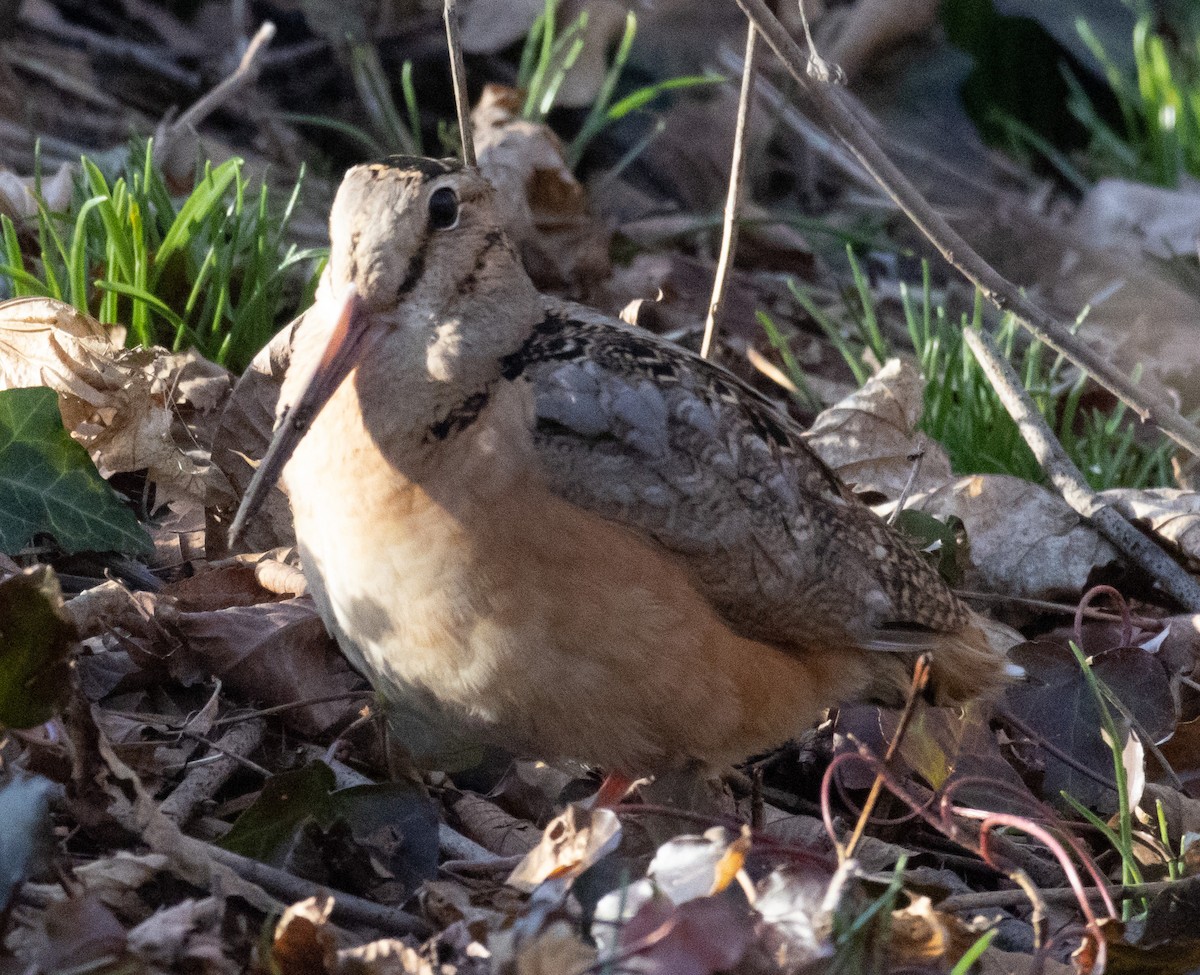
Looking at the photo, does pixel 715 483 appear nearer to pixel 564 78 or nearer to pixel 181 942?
pixel 181 942

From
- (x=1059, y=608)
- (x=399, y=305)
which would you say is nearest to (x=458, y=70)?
(x=399, y=305)

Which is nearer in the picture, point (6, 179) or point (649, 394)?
point (649, 394)

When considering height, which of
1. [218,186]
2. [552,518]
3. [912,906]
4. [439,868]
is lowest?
[439,868]

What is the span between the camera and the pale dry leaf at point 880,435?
409 centimetres

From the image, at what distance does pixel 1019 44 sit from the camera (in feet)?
22.9

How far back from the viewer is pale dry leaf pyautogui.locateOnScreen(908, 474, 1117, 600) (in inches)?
156

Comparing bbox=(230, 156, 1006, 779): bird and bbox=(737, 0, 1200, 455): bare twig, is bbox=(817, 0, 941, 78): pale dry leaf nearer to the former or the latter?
bbox=(737, 0, 1200, 455): bare twig

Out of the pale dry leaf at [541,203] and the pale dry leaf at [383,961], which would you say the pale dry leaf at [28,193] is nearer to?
the pale dry leaf at [541,203]

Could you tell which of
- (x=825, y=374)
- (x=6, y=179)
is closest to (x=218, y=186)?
(x=6, y=179)

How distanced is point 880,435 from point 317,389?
1.84 meters

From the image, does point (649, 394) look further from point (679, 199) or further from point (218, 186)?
point (679, 199)

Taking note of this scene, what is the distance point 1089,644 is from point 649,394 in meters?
1.40

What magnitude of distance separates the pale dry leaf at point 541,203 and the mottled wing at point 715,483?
1800mm

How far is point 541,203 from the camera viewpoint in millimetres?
5129
